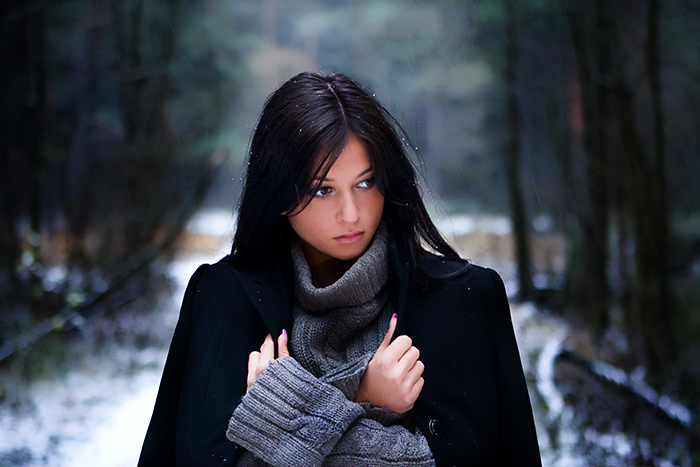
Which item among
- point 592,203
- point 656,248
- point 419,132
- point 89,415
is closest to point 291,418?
point 656,248

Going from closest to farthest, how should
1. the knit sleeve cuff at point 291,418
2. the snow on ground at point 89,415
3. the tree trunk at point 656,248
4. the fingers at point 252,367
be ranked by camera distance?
1. the knit sleeve cuff at point 291,418
2. the fingers at point 252,367
3. the tree trunk at point 656,248
4. the snow on ground at point 89,415

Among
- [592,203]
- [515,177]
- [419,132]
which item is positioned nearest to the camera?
[592,203]

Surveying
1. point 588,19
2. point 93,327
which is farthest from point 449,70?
point 93,327

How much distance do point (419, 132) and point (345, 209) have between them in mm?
4949

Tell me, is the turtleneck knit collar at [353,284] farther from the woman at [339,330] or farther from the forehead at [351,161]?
the forehead at [351,161]

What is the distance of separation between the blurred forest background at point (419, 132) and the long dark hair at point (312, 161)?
2.79 meters

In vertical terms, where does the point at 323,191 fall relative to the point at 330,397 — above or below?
above

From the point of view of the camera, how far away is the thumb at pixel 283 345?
1.46 metres

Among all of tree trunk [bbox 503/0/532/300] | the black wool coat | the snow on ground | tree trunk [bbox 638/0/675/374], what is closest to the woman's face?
the black wool coat

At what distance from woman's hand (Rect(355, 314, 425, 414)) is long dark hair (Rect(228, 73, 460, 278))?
275 millimetres

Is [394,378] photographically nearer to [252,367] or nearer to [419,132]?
[252,367]

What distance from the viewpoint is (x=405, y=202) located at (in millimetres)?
1602

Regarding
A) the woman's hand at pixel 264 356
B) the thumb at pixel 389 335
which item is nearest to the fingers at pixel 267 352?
the woman's hand at pixel 264 356

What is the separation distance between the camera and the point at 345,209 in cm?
147
